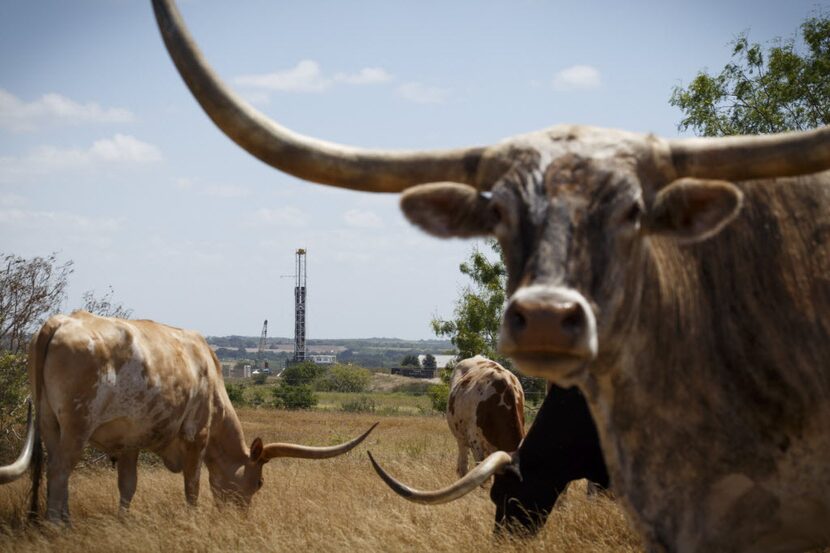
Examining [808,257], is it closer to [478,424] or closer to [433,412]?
[478,424]

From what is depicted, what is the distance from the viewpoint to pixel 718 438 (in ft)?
11.2

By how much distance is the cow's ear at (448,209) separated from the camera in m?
3.42

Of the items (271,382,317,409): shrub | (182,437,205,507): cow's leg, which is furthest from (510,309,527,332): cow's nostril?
(271,382,317,409): shrub

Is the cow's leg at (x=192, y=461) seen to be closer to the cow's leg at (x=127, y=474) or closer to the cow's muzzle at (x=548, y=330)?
the cow's leg at (x=127, y=474)

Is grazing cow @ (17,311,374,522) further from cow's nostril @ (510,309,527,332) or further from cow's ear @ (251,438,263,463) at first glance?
cow's nostril @ (510,309,527,332)

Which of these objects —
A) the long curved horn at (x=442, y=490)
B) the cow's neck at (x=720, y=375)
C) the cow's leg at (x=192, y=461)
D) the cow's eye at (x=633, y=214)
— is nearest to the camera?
the cow's eye at (x=633, y=214)

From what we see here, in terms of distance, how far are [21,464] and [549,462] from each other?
4.45 m

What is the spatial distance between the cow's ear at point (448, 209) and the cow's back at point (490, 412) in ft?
21.7

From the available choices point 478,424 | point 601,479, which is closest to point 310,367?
point 478,424

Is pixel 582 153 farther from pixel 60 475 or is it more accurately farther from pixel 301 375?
pixel 301 375

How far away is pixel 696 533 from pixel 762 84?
40.7 feet

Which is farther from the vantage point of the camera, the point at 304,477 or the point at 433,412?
the point at 433,412

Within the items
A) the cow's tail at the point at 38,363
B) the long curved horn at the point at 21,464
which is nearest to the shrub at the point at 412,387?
the long curved horn at the point at 21,464

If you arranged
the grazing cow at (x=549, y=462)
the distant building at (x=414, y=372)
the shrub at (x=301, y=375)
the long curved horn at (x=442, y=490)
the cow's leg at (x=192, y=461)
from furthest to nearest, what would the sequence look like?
the distant building at (x=414, y=372) < the shrub at (x=301, y=375) < the cow's leg at (x=192, y=461) < the grazing cow at (x=549, y=462) < the long curved horn at (x=442, y=490)
